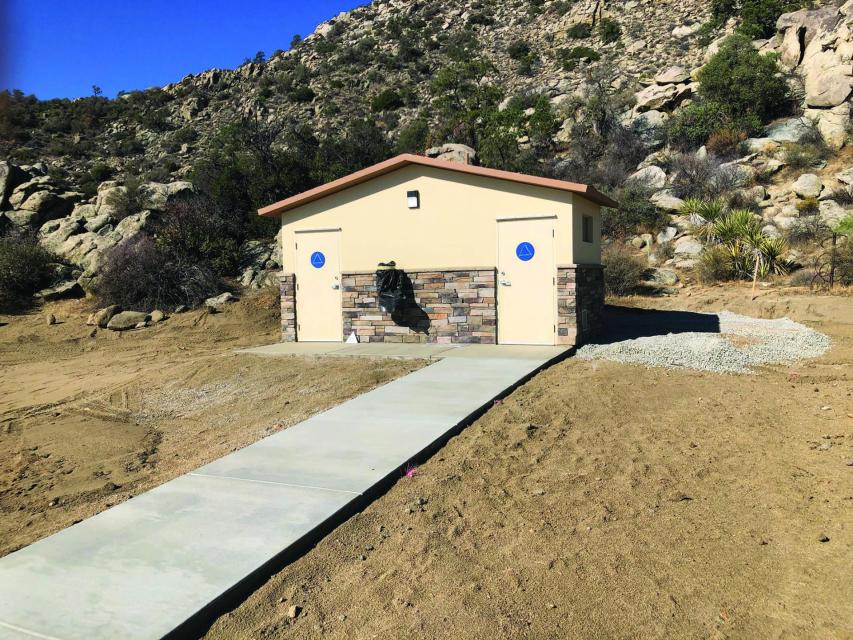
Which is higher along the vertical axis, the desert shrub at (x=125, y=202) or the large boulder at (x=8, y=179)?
the large boulder at (x=8, y=179)

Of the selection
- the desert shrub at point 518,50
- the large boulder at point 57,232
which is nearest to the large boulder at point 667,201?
the large boulder at point 57,232

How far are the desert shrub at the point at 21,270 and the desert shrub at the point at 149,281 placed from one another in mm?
1934

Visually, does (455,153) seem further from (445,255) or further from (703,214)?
(445,255)

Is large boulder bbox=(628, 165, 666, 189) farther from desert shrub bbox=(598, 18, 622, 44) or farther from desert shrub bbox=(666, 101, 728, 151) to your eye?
desert shrub bbox=(598, 18, 622, 44)

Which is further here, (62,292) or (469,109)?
(469,109)

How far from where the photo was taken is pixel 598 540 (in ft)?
13.0

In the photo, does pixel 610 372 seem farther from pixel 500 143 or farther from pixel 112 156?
pixel 112 156

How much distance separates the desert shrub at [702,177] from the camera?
24.9 meters

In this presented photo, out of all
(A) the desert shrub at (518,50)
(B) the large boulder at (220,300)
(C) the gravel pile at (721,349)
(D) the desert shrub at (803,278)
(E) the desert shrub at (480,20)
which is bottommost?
(C) the gravel pile at (721,349)

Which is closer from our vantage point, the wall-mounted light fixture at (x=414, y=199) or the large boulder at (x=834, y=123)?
the wall-mounted light fixture at (x=414, y=199)

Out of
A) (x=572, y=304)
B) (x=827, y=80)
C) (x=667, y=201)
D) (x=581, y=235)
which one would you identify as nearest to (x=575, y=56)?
(x=827, y=80)

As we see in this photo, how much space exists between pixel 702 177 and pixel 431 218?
57.1ft

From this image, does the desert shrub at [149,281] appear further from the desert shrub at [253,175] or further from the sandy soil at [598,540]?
the sandy soil at [598,540]

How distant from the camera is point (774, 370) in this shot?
9516 mm
